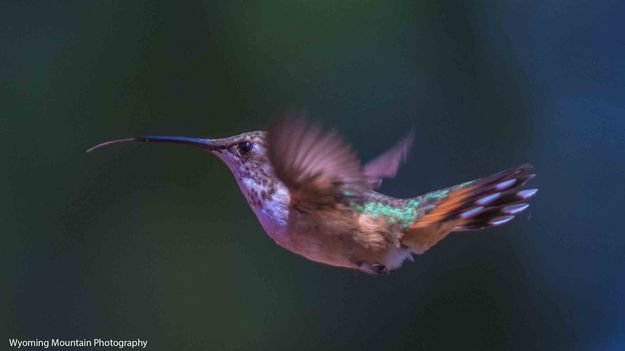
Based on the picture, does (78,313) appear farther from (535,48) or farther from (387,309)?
(535,48)

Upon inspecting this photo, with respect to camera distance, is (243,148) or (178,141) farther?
(243,148)

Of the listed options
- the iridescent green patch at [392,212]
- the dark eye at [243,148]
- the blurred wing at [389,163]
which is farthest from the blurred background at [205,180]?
the dark eye at [243,148]

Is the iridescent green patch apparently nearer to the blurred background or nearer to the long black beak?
the long black beak

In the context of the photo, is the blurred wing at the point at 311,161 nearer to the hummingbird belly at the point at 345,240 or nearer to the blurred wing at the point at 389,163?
A: the hummingbird belly at the point at 345,240

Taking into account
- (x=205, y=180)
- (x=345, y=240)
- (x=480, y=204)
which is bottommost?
(x=345, y=240)

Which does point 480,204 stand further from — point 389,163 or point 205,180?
point 205,180

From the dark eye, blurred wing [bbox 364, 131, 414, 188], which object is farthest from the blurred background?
the dark eye

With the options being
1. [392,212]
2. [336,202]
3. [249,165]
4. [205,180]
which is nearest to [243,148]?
[249,165]

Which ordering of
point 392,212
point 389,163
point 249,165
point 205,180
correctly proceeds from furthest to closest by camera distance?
1. point 205,180
2. point 389,163
3. point 392,212
4. point 249,165
